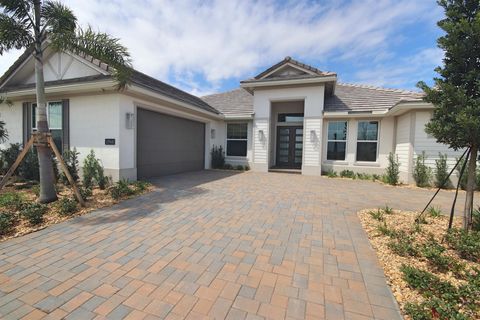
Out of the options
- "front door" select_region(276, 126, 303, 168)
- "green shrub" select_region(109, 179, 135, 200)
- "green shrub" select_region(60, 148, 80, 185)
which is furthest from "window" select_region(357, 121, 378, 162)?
"green shrub" select_region(60, 148, 80, 185)

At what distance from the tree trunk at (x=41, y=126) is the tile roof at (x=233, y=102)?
9139mm

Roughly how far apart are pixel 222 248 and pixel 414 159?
30.8 ft

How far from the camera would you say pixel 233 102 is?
1513 cm

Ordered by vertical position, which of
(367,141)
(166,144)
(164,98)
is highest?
(164,98)

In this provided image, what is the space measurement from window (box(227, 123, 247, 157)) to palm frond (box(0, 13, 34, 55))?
9738mm

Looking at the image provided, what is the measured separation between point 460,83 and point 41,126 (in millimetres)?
8480

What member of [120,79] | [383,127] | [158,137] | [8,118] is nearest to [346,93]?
[383,127]

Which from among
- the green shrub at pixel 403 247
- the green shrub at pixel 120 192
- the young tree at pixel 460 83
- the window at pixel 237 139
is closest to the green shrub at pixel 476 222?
the young tree at pixel 460 83

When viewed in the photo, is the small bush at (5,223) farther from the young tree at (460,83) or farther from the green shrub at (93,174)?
the young tree at (460,83)

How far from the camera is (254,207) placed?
18.3 ft

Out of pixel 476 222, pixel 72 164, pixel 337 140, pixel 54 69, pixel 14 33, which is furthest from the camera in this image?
pixel 337 140

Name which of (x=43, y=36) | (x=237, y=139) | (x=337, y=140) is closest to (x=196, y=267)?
(x=43, y=36)

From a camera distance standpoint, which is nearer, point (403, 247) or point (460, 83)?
point (403, 247)

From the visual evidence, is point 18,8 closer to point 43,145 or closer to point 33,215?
point 43,145
